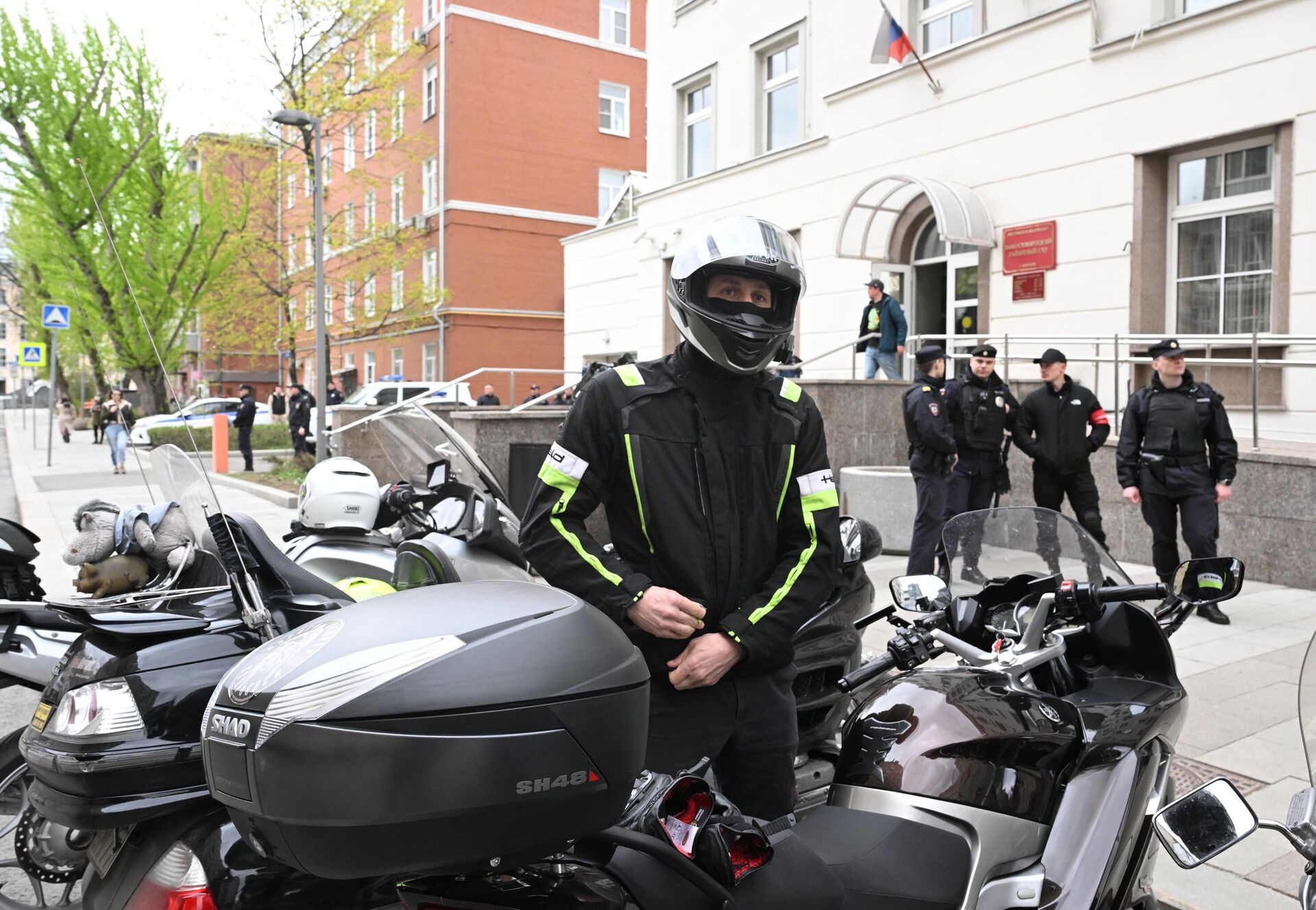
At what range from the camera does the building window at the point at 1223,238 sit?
10906mm

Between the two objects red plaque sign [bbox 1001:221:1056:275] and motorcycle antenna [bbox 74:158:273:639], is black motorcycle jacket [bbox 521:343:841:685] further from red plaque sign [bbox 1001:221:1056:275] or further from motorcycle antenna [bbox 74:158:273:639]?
red plaque sign [bbox 1001:221:1056:275]

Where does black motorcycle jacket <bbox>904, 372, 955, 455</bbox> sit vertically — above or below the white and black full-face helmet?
below

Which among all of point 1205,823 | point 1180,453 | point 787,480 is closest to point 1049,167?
point 1180,453

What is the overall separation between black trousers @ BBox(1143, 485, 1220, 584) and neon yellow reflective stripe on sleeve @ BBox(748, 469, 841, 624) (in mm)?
5433

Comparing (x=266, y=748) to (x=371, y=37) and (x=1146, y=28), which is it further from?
(x=371, y=37)

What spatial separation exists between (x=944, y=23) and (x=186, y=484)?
14.1 meters

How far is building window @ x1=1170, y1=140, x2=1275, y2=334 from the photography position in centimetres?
1091

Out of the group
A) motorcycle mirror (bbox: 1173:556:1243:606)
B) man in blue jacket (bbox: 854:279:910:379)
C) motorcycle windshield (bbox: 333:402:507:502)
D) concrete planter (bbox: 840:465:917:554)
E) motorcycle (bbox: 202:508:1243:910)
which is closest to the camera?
motorcycle (bbox: 202:508:1243:910)

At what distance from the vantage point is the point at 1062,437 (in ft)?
26.7

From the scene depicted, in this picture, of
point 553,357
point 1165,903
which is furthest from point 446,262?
point 1165,903

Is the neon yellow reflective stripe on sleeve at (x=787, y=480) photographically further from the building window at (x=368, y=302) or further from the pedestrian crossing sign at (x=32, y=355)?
the pedestrian crossing sign at (x=32, y=355)

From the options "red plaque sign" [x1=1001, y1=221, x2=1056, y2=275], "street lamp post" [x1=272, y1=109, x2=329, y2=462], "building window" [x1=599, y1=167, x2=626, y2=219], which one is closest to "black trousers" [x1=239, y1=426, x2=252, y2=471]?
"street lamp post" [x1=272, y1=109, x2=329, y2=462]

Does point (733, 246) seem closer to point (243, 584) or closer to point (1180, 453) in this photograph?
point (243, 584)

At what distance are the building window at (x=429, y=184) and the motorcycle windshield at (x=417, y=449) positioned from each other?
94.4ft
